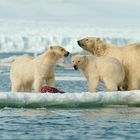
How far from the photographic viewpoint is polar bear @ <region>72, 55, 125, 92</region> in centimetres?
1194

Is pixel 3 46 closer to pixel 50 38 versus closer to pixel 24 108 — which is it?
pixel 50 38

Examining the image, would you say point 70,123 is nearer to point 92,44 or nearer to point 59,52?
point 59,52

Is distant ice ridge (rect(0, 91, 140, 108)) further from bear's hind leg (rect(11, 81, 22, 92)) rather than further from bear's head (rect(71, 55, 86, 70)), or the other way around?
bear's hind leg (rect(11, 81, 22, 92))

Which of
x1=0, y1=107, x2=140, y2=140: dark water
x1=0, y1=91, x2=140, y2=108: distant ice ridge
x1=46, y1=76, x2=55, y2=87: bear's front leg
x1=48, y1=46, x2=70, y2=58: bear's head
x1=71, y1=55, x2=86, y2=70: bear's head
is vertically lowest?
x1=0, y1=107, x2=140, y2=140: dark water

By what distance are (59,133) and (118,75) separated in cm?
444

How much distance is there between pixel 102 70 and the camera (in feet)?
39.4

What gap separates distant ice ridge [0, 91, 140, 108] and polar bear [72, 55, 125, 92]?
1.30 metres

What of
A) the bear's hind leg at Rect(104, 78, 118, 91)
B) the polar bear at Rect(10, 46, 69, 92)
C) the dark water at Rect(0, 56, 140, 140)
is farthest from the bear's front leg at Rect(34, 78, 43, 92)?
the dark water at Rect(0, 56, 140, 140)

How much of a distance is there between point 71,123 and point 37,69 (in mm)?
3494

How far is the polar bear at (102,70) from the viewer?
11.9m

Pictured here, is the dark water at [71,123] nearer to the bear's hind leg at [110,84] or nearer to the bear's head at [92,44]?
the bear's hind leg at [110,84]

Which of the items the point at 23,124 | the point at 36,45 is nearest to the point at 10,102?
the point at 23,124

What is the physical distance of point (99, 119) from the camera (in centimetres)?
912

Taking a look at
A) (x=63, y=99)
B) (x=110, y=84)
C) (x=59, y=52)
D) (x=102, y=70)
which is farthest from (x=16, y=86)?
(x=63, y=99)
